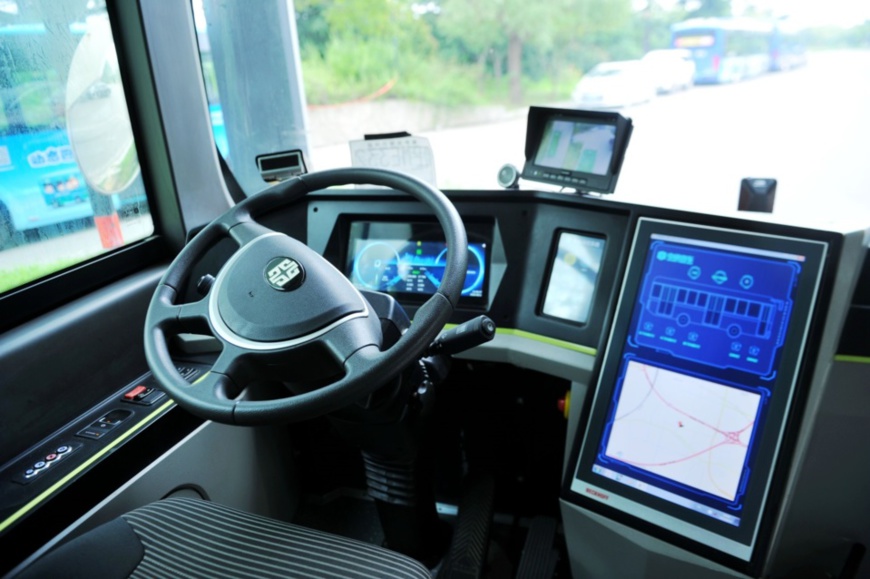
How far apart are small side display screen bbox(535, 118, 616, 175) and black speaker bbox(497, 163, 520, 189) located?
0.07 m

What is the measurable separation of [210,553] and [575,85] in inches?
60.7

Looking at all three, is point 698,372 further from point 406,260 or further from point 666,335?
point 406,260

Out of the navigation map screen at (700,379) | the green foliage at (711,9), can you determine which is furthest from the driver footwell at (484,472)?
the green foliage at (711,9)

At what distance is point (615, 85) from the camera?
1.71m

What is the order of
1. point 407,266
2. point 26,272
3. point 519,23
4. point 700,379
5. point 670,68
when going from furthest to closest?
point 519,23, point 407,266, point 670,68, point 26,272, point 700,379

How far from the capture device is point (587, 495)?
4.76ft

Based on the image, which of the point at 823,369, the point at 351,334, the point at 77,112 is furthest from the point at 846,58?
the point at 77,112

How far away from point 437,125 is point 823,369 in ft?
4.25

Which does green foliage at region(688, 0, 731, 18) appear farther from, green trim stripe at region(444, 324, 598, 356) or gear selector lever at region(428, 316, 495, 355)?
gear selector lever at region(428, 316, 495, 355)

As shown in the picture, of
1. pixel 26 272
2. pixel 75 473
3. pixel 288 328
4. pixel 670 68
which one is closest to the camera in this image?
pixel 288 328

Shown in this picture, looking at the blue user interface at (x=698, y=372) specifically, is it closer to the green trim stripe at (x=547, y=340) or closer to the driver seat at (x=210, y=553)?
the green trim stripe at (x=547, y=340)

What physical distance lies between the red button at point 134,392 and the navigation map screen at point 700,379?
1135 mm

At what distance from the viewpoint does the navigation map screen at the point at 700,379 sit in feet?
4.13

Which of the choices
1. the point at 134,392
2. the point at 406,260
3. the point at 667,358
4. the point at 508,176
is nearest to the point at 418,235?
the point at 406,260
